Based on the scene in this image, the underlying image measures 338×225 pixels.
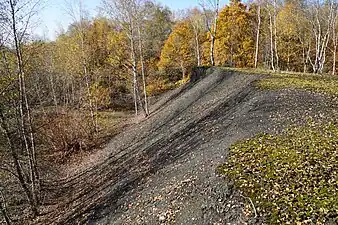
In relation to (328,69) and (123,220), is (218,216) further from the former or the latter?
(328,69)

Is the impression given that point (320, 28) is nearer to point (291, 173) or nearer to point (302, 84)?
point (302, 84)

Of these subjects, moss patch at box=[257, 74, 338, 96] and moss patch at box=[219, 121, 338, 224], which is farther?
moss patch at box=[257, 74, 338, 96]

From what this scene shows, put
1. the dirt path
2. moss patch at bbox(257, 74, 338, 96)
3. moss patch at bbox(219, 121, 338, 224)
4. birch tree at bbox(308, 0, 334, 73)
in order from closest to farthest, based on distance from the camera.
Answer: moss patch at bbox(219, 121, 338, 224)
the dirt path
moss patch at bbox(257, 74, 338, 96)
birch tree at bbox(308, 0, 334, 73)

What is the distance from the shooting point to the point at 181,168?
9.61 metres

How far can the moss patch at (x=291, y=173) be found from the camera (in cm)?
579

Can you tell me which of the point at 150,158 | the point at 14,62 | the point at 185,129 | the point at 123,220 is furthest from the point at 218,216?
the point at 14,62

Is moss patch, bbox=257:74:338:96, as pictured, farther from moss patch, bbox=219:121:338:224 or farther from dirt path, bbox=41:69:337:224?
moss patch, bbox=219:121:338:224

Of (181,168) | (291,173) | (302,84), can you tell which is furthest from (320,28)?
(291,173)

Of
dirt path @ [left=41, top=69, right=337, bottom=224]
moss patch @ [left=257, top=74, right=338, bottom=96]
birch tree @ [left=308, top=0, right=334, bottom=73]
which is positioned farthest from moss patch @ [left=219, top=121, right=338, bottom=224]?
birch tree @ [left=308, top=0, right=334, bottom=73]

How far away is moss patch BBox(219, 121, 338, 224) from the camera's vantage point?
5.79m

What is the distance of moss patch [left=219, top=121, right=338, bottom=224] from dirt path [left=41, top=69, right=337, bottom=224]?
41 cm

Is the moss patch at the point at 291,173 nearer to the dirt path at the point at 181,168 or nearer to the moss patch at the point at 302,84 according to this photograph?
the dirt path at the point at 181,168

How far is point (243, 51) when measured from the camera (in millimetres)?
35875

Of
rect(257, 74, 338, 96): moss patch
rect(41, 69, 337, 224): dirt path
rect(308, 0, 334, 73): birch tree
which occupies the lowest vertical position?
rect(41, 69, 337, 224): dirt path
